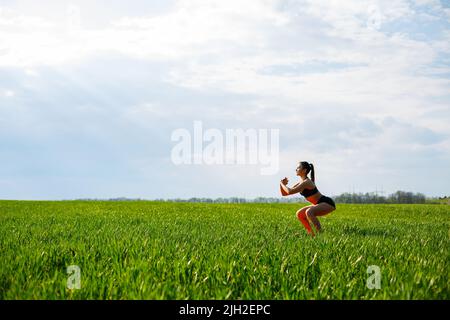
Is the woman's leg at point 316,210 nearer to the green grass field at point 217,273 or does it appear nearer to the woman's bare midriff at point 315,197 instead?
the woman's bare midriff at point 315,197

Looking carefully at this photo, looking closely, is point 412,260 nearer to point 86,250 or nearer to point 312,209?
point 312,209

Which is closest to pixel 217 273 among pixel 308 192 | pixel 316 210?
pixel 308 192

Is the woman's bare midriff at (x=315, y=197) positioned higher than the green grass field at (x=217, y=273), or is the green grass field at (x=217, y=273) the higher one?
the woman's bare midriff at (x=315, y=197)

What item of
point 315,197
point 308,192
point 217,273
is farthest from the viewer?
point 315,197

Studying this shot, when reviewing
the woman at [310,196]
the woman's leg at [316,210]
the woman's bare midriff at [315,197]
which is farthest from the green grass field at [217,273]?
the woman's bare midriff at [315,197]

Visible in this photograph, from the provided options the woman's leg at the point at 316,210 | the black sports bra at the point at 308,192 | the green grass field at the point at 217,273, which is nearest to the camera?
the green grass field at the point at 217,273

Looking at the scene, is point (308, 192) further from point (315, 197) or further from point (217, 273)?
point (217, 273)

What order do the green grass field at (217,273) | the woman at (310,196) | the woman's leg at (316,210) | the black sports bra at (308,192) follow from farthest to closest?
1. the woman's leg at (316,210)
2. the black sports bra at (308,192)
3. the woman at (310,196)
4. the green grass field at (217,273)

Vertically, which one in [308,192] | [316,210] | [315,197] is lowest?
[316,210]

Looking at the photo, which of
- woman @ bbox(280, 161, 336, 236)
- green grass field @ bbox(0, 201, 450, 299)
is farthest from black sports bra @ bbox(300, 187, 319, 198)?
green grass field @ bbox(0, 201, 450, 299)

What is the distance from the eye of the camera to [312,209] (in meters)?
10.4

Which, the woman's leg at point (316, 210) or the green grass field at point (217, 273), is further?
the woman's leg at point (316, 210)
